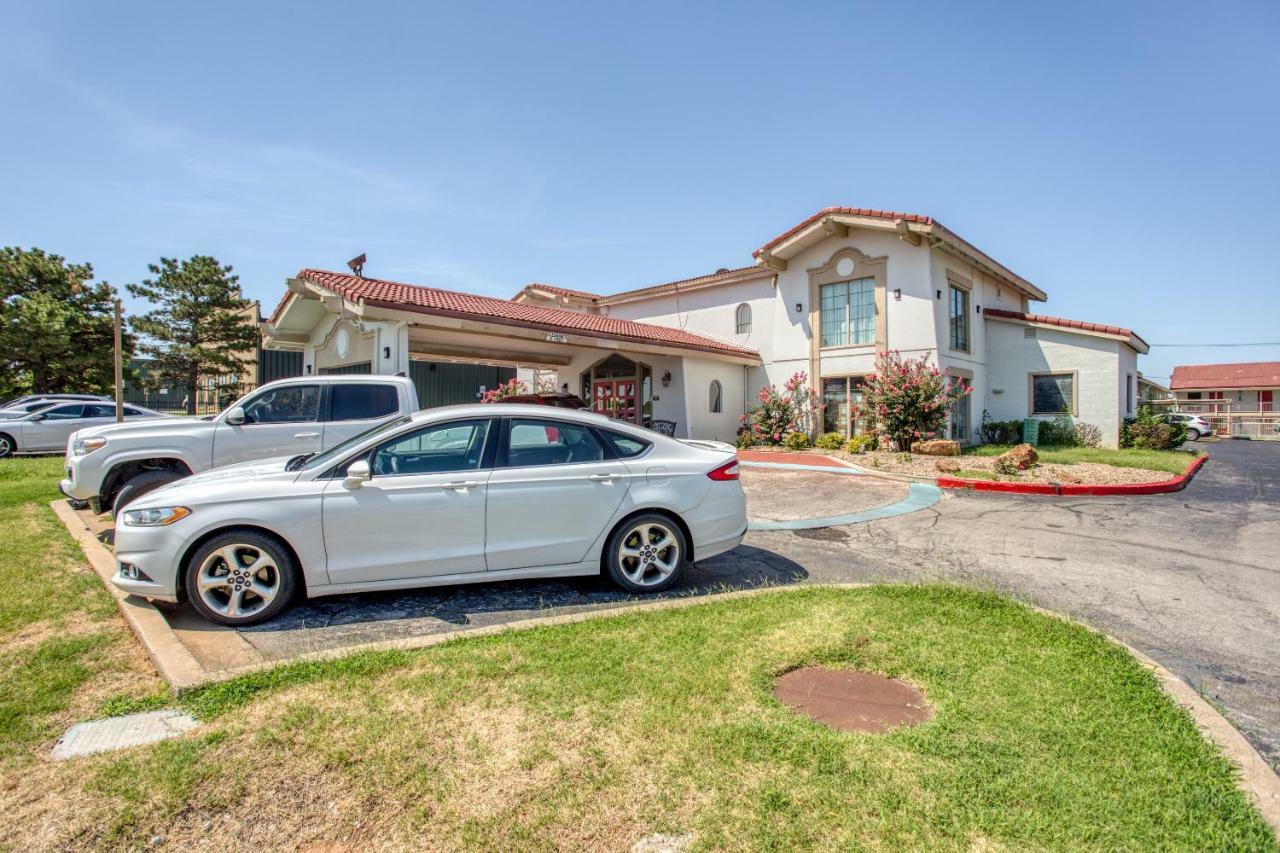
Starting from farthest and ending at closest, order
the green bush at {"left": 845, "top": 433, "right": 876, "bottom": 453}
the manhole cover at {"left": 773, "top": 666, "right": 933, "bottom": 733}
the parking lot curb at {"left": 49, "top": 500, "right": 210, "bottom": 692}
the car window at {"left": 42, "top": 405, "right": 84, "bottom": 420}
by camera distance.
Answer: the green bush at {"left": 845, "top": 433, "right": 876, "bottom": 453}
the car window at {"left": 42, "top": 405, "right": 84, "bottom": 420}
the parking lot curb at {"left": 49, "top": 500, "right": 210, "bottom": 692}
the manhole cover at {"left": 773, "top": 666, "right": 933, "bottom": 733}

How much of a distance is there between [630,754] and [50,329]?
29346 millimetres

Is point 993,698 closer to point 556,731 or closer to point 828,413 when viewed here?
point 556,731

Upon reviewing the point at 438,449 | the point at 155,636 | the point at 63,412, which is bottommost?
the point at 155,636

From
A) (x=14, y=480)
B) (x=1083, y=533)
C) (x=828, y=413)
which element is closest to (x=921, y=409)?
(x=828, y=413)

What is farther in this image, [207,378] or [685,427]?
[207,378]

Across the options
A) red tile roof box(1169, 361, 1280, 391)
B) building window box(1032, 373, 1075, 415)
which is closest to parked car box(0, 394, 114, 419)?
building window box(1032, 373, 1075, 415)

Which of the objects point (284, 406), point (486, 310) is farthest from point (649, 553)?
point (486, 310)

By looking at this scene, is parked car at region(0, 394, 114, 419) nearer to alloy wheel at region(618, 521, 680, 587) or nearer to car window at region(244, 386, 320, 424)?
car window at region(244, 386, 320, 424)

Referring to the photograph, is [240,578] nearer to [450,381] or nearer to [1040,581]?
[1040,581]

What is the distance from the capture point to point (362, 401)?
7.95 m

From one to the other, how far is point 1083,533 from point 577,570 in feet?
21.0

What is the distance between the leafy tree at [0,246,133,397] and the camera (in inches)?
882

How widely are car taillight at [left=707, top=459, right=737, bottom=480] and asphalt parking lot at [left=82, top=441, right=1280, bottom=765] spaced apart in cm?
94

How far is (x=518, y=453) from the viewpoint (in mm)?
4938
